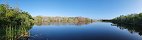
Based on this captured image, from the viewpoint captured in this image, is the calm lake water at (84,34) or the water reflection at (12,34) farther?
the calm lake water at (84,34)

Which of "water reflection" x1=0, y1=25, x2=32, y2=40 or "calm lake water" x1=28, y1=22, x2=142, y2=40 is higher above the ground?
"water reflection" x1=0, y1=25, x2=32, y2=40

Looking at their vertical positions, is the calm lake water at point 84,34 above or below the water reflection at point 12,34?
below

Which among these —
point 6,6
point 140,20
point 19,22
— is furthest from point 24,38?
point 140,20

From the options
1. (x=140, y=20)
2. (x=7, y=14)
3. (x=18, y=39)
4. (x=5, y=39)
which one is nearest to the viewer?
(x=5, y=39)

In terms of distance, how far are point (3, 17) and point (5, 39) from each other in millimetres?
15824

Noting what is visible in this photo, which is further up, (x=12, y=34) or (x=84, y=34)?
(x=12, y=34)

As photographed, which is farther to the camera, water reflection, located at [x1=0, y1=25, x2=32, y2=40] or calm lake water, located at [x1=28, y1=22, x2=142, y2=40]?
calm lake water, located at [x1=28, y1=22, x2=142, y2=40]

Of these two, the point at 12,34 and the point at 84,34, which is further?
the point at 84,34

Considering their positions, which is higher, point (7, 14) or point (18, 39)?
point (7, 14)

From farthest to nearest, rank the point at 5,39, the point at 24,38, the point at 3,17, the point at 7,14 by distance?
the point at 7,14, the point at 3,17, the point at 24,38, the point at 5,39

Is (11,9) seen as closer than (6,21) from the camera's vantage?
No

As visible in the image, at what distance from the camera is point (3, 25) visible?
3859 cm

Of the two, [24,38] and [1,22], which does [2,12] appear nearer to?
[1,22]

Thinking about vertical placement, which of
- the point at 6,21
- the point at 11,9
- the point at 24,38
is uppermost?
the point at 11,9
